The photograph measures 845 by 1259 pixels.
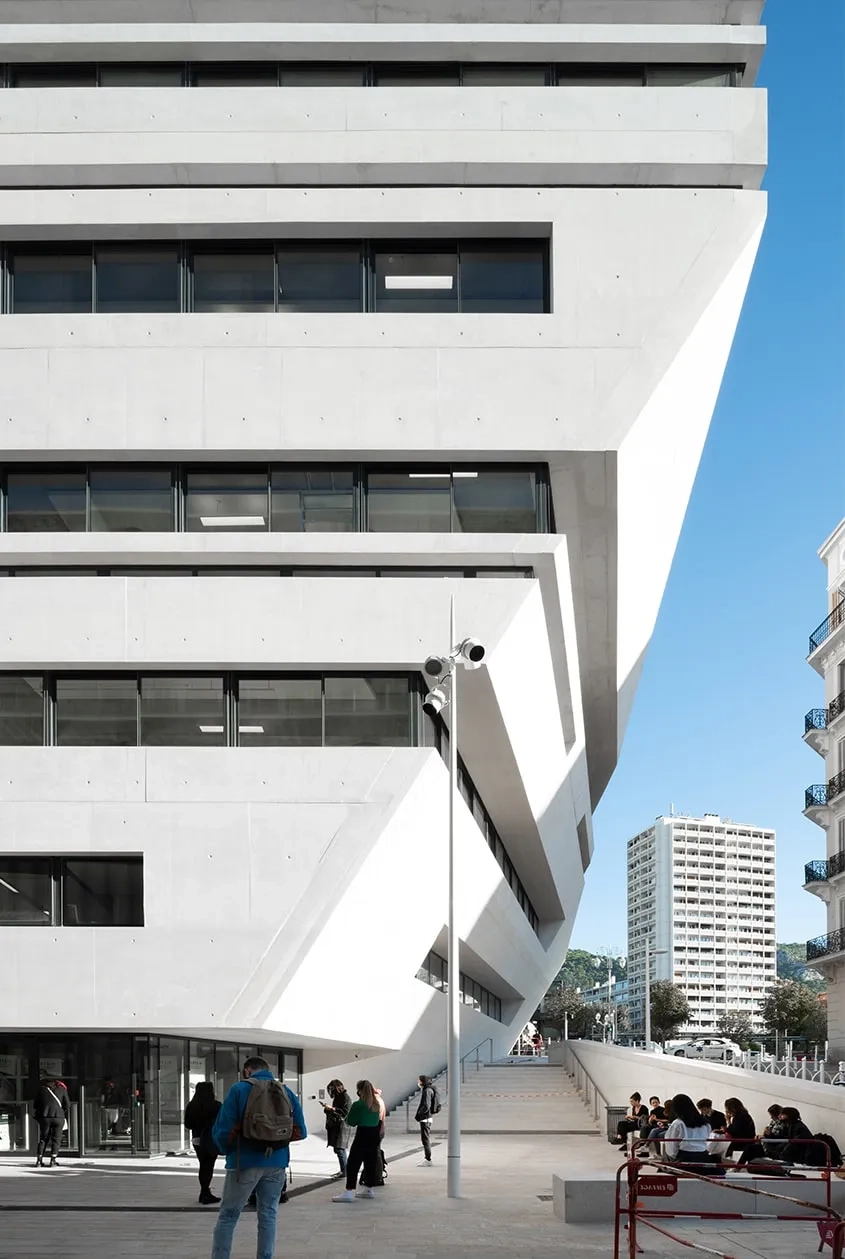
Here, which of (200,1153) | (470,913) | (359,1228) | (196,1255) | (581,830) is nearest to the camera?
(196,1255)

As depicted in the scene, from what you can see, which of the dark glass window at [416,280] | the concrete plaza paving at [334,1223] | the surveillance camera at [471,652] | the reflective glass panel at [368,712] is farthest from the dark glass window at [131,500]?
the concrete plaza paving at [334,1223]

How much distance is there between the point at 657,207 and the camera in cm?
2608

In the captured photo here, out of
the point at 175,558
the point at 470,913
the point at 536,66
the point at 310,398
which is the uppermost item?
the point at 536,66

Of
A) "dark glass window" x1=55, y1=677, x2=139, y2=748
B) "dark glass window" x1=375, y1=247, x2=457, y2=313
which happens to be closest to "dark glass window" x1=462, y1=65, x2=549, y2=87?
"dark glass window" x1=375, y1=247, x2=457, y2=313

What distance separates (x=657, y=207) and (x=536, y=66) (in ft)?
13.2

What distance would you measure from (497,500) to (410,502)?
5.21 feet

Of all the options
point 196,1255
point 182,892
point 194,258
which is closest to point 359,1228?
point 196,1255

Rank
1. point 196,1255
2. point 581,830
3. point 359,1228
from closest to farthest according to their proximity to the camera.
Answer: point 196,1255, point 359,1228, point 581,830

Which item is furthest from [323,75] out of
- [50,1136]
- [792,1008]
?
[792,1008]

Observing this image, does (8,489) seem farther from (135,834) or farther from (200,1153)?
(200,1153)

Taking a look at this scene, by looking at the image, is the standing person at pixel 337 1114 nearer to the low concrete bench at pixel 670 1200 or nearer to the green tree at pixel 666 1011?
the low concrete bench at pixel 670 1200

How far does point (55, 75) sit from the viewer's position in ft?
90.3

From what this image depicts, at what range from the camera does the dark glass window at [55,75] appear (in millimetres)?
27453

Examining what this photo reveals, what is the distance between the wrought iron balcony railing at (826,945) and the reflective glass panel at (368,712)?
23.2 meters
